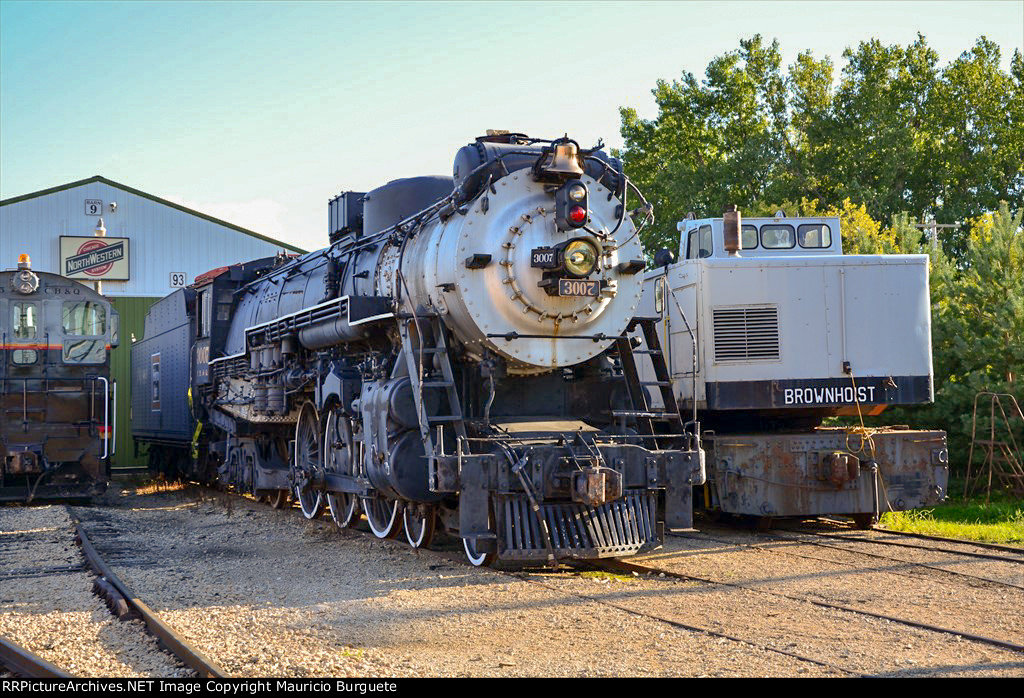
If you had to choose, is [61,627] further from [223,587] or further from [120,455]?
[120,455]

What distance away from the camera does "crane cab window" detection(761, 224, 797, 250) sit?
12570 mm

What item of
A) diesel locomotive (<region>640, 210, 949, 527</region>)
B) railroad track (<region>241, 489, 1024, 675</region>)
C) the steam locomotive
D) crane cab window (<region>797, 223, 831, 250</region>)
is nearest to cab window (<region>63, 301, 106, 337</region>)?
the steam locomotive

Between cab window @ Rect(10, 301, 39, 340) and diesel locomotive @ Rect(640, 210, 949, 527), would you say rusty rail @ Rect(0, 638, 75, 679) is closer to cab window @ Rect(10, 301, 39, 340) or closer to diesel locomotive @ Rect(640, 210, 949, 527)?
diesel locomotive @ Rect(640, 210, 949, 527)

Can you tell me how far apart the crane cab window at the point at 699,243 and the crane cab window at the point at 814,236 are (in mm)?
1109

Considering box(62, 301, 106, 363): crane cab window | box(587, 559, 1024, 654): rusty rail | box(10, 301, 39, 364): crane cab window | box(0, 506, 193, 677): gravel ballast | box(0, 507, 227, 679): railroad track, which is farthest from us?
box(62, 301, 106, 363): crane cab window

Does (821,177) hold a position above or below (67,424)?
above

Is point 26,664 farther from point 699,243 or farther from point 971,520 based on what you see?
point 971,520

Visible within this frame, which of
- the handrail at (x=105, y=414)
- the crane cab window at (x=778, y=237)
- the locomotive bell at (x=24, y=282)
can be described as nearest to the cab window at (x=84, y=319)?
the locomotive bell at (x=24, y=282)

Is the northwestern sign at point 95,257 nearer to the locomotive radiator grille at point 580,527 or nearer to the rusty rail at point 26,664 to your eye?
the locomotive radiator grille at point 580,527

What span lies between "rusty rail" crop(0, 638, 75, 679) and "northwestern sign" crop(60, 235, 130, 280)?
74.4 feet

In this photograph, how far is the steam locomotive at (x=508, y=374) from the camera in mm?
8406
